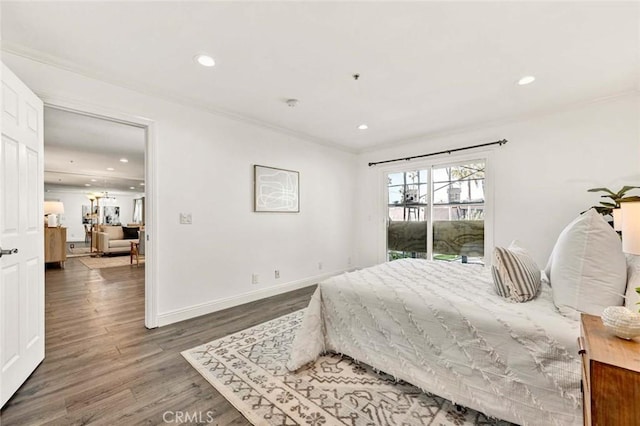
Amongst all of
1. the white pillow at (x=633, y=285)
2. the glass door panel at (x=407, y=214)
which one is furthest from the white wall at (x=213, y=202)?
the white pillow at (x=633, y=285)

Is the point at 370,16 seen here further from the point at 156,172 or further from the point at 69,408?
the point at 69,408

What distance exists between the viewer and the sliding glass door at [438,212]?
3939mm

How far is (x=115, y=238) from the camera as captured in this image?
8430 millimetres

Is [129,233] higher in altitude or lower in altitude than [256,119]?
lower

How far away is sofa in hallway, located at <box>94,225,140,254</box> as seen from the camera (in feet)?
25.4

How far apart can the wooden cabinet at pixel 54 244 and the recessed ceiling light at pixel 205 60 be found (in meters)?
6.16

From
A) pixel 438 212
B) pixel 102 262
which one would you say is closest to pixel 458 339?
pixel 438 212

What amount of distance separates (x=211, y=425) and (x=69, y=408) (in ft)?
2.99

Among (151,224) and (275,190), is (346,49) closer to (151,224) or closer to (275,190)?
(275,190)

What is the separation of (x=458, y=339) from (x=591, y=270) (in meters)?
0.76

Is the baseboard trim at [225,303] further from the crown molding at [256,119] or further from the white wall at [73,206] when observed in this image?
the white wall at [73,206]

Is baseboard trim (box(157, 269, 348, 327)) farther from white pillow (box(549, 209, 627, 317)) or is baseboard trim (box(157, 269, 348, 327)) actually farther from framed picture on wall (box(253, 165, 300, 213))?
white pillow (box(549, 209, 627, 317))

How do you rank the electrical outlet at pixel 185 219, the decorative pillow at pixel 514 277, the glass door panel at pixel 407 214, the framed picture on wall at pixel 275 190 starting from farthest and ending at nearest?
the glass door panel at pixel 407 214, the framed picture on wall at pixel 275 190, the electrical outlet at pixel 185 219, the decorative pillow at pixel 514 277

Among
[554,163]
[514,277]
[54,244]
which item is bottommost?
[54,244]
